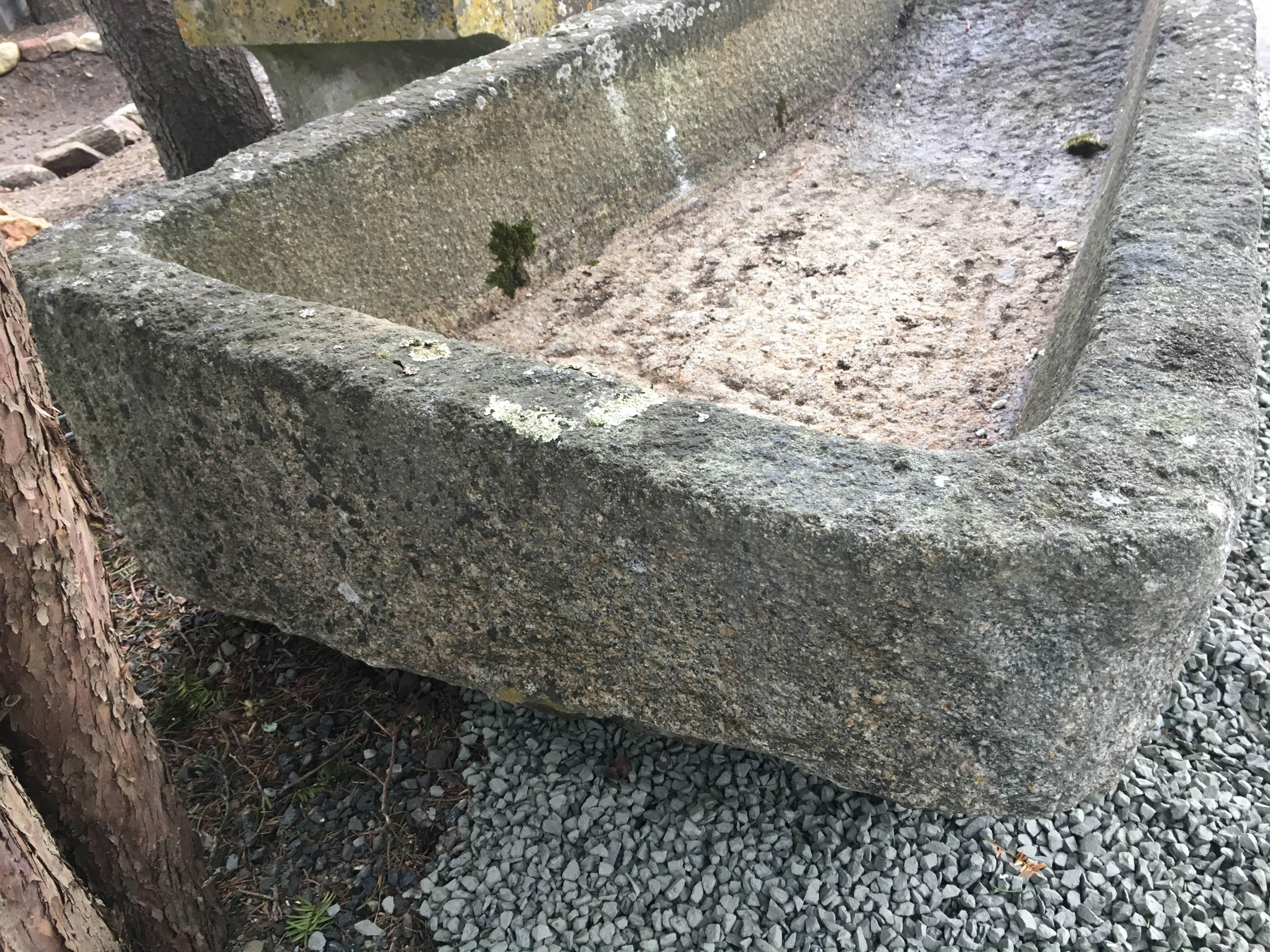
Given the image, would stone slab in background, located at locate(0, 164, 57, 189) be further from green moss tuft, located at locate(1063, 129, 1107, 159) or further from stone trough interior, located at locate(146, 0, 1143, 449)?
green moss tuft, located at locate(1063, 129, 1107, 159)

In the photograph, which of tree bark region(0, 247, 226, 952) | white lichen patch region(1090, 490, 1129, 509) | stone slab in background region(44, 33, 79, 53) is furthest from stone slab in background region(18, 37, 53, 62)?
white lichen patch region(1090, 490, 1129, 509)

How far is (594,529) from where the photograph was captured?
1.39m

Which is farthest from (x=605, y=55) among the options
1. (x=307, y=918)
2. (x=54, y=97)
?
(x=54, y=97)

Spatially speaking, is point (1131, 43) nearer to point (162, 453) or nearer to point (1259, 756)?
point (1259, 756)

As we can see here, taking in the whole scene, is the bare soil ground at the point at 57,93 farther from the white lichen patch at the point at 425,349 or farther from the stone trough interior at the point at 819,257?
the white lichen patch at the point at 425,349

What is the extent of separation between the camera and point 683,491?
50.6 inches

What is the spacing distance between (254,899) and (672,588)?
112 centimetres

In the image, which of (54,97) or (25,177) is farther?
(54,97)

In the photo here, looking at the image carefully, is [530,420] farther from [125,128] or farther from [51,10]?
[51,10]

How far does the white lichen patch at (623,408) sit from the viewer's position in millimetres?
1407

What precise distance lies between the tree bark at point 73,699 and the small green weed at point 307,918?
14 centimetres

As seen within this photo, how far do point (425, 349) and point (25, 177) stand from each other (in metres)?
6.30

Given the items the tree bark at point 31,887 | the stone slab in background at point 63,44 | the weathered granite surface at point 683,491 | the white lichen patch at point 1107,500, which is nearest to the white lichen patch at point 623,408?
the weathered granite surface at point 683,491

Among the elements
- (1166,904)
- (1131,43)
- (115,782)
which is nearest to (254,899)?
(115,782)
